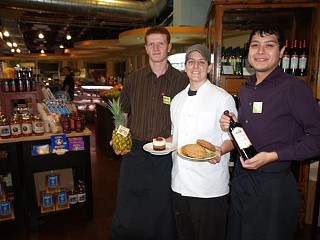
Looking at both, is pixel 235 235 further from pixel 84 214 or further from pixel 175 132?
pixel 84 214

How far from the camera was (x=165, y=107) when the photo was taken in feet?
7.57

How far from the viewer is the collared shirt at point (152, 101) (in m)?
2.31

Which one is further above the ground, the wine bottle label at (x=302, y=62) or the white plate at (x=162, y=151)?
the wine bottle label at (x=302, y=62)

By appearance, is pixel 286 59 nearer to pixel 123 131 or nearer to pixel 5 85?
pixel 123 131

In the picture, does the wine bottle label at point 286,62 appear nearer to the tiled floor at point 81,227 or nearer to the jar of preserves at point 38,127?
the tiled floor at point 81,227

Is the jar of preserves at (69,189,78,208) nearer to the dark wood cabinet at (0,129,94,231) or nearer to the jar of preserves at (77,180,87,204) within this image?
the jar of preserves at (77,180,87,204)

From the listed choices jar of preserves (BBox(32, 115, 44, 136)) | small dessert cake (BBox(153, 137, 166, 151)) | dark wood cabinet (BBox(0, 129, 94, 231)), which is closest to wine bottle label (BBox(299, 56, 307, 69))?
small dessert cake (BBox(153, 137, 166, 151))

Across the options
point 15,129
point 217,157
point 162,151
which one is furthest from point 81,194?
point 217,157

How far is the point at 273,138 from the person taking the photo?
1.62 meters

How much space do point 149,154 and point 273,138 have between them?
108cm

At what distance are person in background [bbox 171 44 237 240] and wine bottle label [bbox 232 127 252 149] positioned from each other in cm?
26

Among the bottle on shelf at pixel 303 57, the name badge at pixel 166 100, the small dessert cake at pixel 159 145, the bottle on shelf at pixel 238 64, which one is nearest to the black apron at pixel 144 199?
the small dessert cake at pixel 159 145

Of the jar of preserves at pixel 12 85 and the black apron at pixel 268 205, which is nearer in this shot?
the black apron at pixel 268 205

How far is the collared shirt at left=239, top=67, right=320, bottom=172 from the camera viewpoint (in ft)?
5.00
